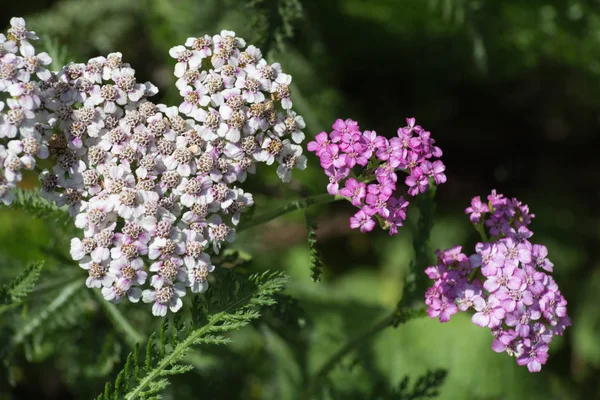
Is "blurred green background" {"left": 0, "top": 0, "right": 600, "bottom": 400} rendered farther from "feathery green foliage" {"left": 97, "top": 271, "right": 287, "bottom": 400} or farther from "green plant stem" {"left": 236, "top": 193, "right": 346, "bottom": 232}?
"feathery green foliage" {"left": 97, "top": 271, "right": 287, "bottom": 400}

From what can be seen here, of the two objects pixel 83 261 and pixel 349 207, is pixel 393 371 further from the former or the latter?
pixel 83 261

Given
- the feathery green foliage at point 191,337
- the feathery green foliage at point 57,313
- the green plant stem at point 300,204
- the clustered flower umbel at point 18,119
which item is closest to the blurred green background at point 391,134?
the feathery green foliage at point 57,313

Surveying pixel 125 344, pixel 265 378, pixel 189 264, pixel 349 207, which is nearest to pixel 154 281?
pixel 189 264

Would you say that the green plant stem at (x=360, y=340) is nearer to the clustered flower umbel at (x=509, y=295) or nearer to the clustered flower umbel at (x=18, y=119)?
the clustered flower umbel at (x=509, y=295)

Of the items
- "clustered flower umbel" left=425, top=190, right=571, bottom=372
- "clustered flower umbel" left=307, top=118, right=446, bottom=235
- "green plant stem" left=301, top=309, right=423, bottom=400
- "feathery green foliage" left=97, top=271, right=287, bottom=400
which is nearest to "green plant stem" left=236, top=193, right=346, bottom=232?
"clustered flower umbel" left=307, top=118, right=446, bottom=235

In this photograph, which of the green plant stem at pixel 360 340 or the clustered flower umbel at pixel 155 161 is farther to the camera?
the green plant stem at pixel 360 340

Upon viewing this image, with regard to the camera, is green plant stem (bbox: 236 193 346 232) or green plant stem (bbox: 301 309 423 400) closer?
green plant stem (bbox: 236 193 346 232)
